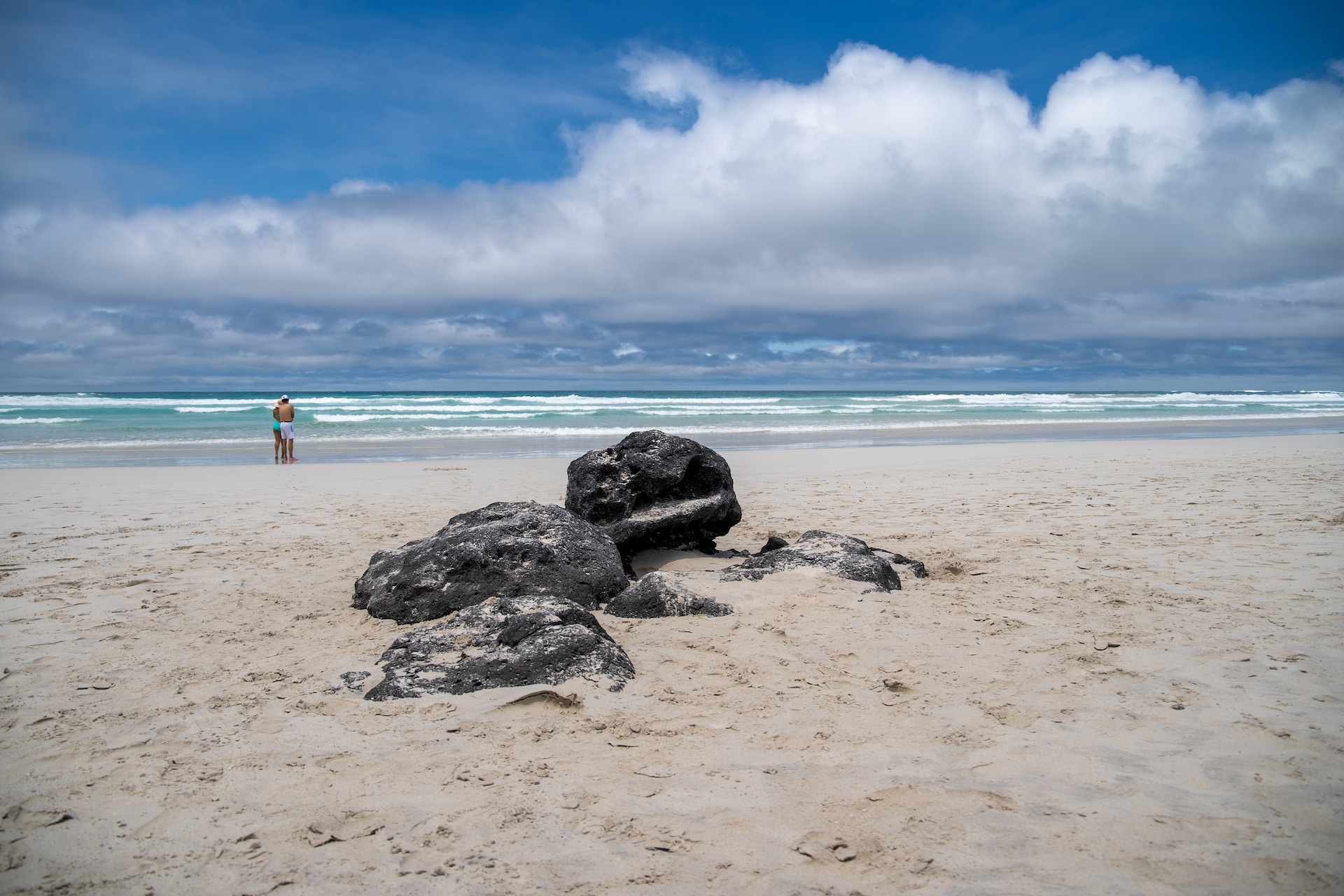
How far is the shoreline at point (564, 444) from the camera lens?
16.8 m

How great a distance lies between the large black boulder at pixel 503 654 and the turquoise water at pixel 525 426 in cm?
1344

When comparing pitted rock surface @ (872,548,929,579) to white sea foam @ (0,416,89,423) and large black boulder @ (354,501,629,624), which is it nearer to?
large black boulder @ (354,501,629,624)

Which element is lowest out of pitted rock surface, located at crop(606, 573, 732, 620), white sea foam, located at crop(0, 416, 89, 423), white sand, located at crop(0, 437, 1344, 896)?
white sand, located at crop(0, 437, 1344, 896)

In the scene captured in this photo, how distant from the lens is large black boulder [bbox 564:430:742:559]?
6.19 m

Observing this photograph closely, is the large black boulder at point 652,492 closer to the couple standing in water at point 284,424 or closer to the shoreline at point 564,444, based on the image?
the shoreline at point 564,444

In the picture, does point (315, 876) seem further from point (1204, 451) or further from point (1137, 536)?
point (1204, 451)

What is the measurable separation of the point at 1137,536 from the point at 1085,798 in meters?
5.10

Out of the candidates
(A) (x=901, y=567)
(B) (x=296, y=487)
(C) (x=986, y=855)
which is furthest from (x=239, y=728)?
(B) (x=296, y=487)

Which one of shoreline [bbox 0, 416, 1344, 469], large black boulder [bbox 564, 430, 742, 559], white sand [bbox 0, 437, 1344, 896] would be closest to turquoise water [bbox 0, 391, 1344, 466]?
shoreline [bbox 0, 416, 1344, 469]

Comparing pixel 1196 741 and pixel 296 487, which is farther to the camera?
pixel 296 487

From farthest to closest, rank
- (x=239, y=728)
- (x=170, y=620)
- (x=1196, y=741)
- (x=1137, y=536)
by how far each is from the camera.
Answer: (x=1137, y=536) < (x=170, y=620) < (x=239, y=728) < (x=1196, y=741)

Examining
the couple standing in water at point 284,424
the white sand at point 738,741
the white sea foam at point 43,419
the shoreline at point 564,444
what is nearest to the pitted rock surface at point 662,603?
the white sand at point 738,741

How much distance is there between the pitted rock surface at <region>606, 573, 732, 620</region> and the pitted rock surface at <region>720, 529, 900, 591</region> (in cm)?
59

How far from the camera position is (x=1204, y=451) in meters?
15.7
